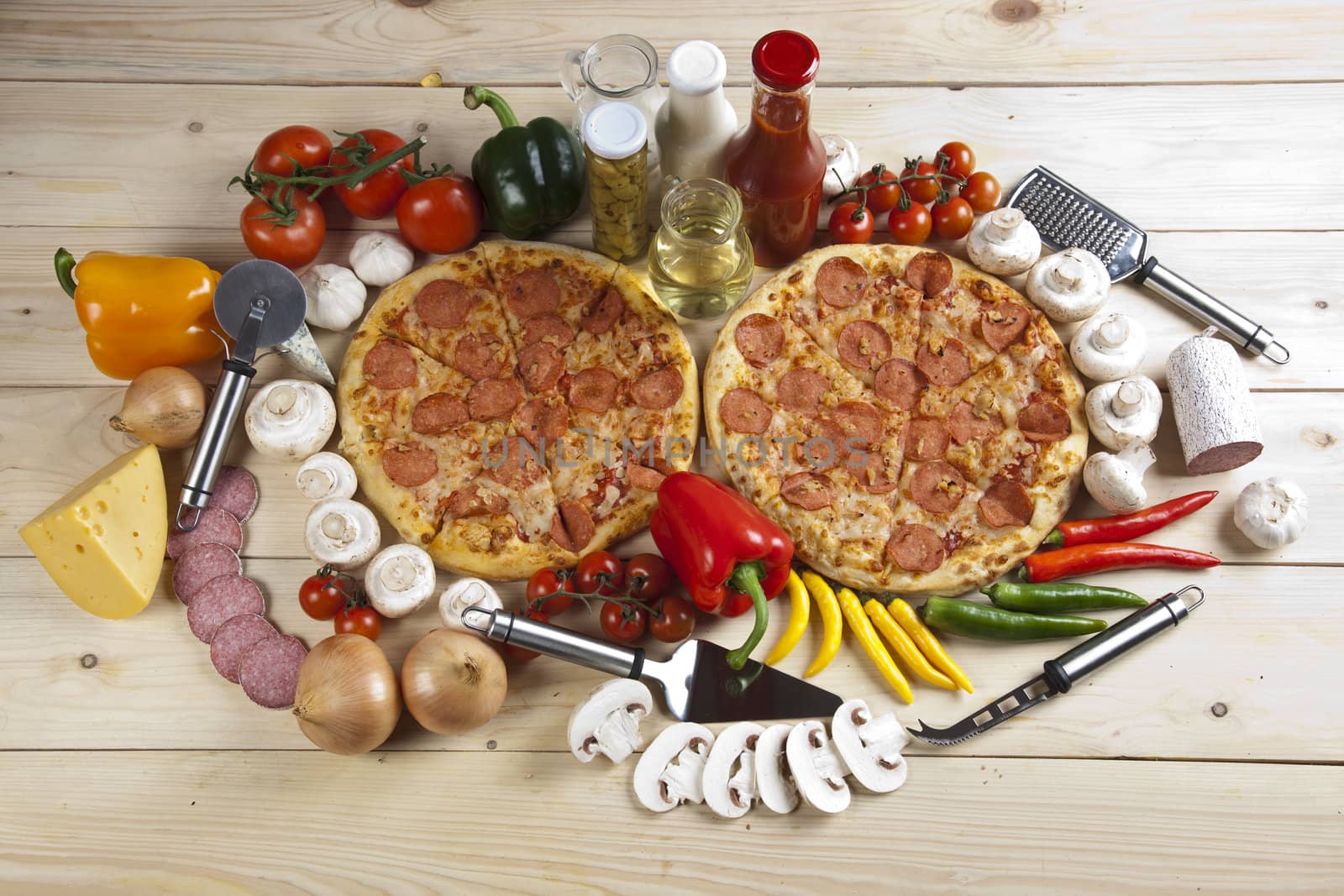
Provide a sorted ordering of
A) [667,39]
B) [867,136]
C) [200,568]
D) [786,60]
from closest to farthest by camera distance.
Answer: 1. [786,60]
2. [200,568]
3. [867,136]
4. [667,39]

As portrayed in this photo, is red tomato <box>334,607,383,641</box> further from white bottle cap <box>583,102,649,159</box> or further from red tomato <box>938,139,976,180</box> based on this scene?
red tomato <box>938,139,976,180</box>

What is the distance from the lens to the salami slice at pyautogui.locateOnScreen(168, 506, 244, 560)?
3299mm

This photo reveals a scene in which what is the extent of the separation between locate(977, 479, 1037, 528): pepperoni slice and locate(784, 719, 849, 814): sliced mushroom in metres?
0.84

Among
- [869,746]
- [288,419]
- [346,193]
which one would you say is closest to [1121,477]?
[869,746]

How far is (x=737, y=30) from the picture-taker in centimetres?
411

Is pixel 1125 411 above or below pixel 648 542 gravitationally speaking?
above

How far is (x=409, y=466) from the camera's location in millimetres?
3285

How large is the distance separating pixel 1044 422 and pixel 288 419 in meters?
2.40

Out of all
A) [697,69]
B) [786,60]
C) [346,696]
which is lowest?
[346,696]

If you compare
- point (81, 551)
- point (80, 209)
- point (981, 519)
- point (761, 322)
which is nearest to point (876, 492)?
point (981, 519)

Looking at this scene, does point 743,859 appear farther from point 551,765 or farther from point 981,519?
point 981,519

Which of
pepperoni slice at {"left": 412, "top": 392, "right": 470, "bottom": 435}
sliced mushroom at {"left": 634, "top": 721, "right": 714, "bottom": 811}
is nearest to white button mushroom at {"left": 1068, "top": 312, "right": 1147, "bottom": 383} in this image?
sliced mushroom at {"left": 634, "top": 721, "right": 714, "bottom": 811}

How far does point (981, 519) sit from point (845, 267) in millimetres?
955

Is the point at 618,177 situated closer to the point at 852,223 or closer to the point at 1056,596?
the point at 852,223
